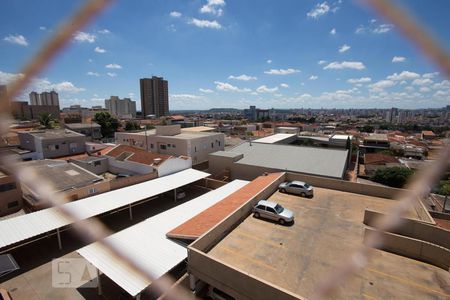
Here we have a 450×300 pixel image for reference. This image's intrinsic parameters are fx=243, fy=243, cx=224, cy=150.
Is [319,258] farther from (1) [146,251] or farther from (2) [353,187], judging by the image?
(2) [353,187]

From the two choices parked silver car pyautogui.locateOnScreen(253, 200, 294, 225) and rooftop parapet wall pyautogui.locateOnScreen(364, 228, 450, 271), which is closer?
rooftop parapet wall pyautogui.locateOnScreen(364, 228, 450, 271)

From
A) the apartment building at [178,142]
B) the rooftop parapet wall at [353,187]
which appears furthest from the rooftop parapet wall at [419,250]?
the apartment building at [178,142]

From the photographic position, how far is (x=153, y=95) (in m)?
125

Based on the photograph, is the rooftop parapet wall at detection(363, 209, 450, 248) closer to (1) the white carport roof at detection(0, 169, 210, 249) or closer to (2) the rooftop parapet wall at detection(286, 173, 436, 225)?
(2) the rooftop parapet wall at detection(286, 173, 436, 225)

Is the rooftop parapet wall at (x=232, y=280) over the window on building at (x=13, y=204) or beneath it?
over

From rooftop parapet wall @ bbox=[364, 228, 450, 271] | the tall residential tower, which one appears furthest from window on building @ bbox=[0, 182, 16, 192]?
the tall residential tower

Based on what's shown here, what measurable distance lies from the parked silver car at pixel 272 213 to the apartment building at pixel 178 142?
1418cm

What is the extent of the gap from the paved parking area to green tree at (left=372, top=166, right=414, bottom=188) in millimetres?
17029

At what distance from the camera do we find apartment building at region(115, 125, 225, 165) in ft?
82.1

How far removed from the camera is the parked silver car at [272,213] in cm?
1105

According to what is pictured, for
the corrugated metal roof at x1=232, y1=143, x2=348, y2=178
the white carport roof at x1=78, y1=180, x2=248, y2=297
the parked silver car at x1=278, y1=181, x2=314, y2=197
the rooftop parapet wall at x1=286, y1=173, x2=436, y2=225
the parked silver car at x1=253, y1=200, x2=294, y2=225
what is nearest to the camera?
the white carport roof at x1=78, y1=180, x2=248, y2=297

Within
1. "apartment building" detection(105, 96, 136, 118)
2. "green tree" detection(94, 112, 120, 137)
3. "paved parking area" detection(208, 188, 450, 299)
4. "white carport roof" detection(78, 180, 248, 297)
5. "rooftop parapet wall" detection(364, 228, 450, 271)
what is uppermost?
"apartment building" detection(105, 96, 136, 118)

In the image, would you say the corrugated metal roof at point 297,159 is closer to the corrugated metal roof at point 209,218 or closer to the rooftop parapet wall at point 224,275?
the corrugated metal roof at point 209,218

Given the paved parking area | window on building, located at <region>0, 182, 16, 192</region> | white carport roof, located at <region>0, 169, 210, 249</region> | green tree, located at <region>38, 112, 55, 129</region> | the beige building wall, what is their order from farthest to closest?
green tree, located at <region>38, 112, 55, 129</region>, the beige building wall, window on building, located at <region>0, 182, 16, 192</region>, white carport roof, located at <region>0, 169, 210, 249</region>, the paved parking area
